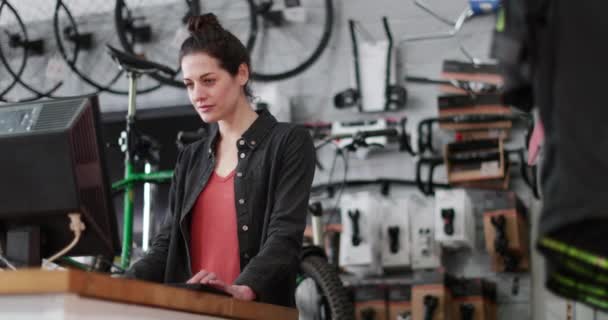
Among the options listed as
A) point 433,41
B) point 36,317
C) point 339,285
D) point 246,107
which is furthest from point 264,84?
point 36,317

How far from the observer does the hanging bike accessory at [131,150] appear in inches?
205

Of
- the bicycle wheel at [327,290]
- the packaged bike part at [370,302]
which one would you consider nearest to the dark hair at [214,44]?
the bicycle wheel at [327,290]

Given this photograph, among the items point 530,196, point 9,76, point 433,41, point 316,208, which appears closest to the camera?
point 316,208

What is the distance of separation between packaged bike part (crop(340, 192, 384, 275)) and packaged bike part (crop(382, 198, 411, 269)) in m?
0.04

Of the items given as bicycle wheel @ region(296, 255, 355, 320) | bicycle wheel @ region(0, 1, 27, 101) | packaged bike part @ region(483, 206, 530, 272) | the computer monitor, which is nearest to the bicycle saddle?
bicycle wheel @ region(296, 255, 355, 320)

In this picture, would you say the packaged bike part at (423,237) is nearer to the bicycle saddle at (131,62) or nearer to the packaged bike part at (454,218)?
the packaged bike part at (454,218)

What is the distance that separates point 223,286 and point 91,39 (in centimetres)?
541

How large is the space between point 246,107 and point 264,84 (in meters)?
3.86

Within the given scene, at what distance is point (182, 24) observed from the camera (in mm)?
7207

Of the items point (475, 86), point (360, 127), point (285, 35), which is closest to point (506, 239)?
point (475, 86)

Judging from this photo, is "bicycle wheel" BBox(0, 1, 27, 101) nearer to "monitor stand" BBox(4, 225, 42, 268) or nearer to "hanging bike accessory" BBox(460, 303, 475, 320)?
"hanging bike accessory" BBox(460, 303, 475, 320)

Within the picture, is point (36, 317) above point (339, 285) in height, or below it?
above

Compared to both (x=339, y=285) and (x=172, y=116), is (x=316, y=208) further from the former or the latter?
(x=172, y=116)

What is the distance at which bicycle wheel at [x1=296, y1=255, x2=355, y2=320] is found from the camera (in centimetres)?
475
